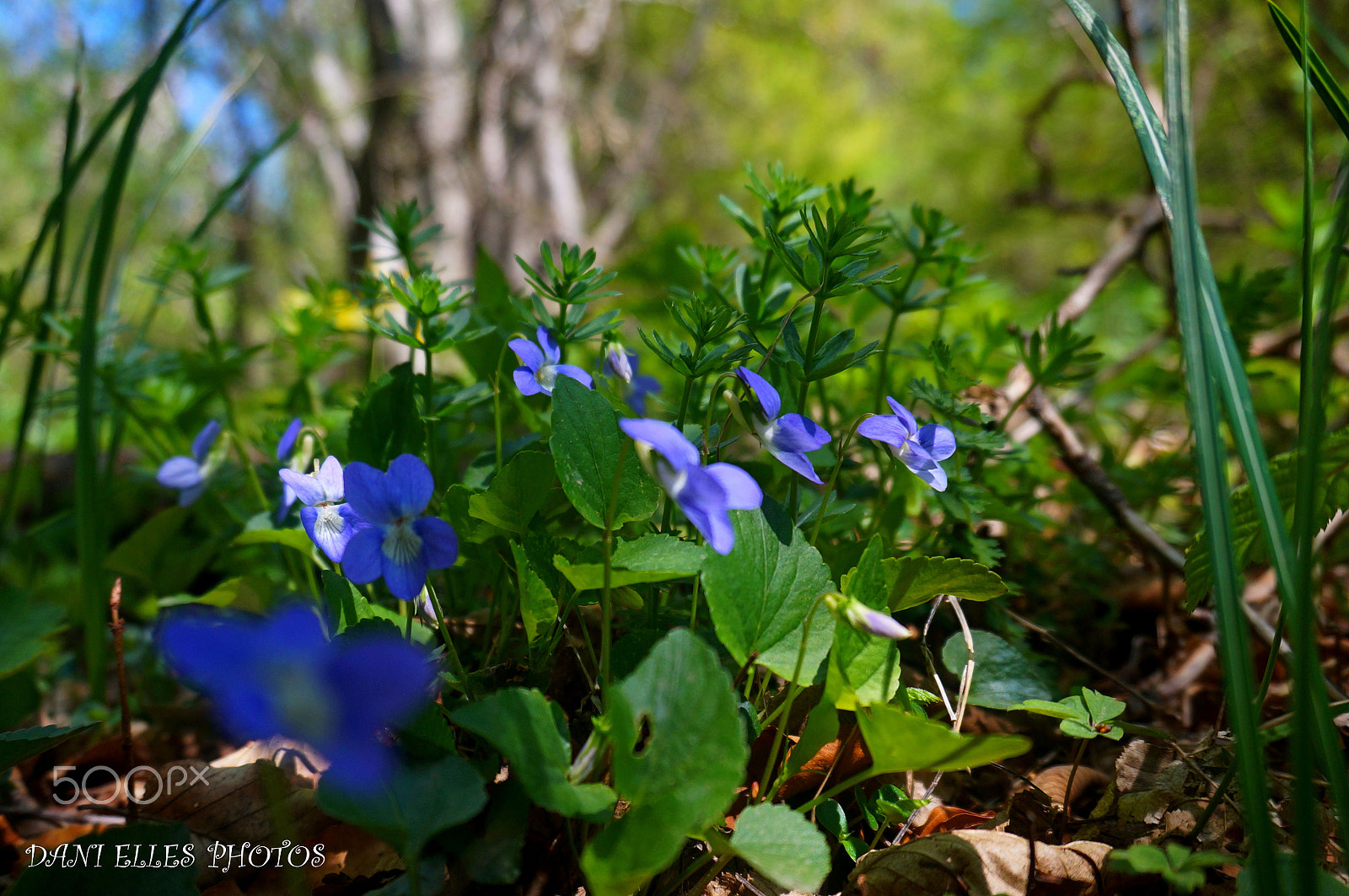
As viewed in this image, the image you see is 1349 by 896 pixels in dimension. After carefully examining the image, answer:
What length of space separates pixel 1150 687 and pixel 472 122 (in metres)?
4.41

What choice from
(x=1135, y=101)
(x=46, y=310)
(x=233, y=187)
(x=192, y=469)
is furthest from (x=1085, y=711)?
(x=46, y=310)

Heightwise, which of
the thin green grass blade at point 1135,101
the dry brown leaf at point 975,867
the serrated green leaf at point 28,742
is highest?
the thin green grass blade at point 1135,101

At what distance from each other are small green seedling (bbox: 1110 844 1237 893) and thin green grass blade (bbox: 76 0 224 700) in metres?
1.06

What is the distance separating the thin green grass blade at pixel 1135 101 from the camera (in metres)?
0.67

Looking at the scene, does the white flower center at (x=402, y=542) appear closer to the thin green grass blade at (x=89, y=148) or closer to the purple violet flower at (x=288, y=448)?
the purple violet flower at (x=288, y=448)

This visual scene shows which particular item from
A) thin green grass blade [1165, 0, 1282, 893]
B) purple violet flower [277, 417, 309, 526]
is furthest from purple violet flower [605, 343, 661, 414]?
thin green grass blade [1165, 0, 1282, 893]

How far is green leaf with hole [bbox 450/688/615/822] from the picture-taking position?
53 cm

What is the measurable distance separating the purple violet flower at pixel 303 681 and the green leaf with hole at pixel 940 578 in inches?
18.2

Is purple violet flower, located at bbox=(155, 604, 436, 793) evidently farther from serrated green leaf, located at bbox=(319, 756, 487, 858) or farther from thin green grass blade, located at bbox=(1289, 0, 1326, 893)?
thin green grass blade, located at bbox=(1289, 0, 1326, 893)

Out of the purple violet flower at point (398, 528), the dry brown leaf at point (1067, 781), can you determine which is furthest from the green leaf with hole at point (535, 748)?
the dry brown leaf at point (1067, 781)

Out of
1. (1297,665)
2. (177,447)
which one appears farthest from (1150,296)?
(177,447)

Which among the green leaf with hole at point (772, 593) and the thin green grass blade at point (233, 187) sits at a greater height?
the thin green grass blade at point (233, 187)

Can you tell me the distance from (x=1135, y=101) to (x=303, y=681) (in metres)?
0.83

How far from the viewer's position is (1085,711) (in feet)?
2.49
